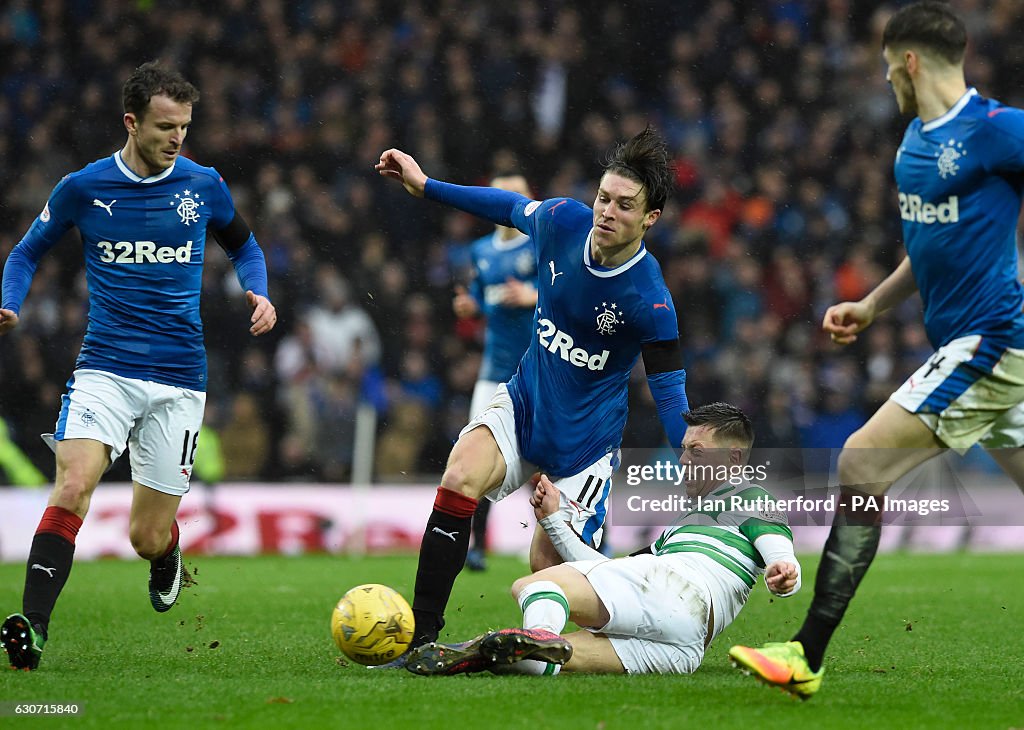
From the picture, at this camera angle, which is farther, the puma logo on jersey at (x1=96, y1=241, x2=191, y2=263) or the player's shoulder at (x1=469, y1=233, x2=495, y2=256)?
the player's shoulder at (x1=469, y1=233, x2=495, y2=256)

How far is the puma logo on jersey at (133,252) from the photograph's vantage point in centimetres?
648

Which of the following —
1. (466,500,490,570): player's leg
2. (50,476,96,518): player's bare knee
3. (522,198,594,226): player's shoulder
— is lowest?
(466,500,490,570): player's leg

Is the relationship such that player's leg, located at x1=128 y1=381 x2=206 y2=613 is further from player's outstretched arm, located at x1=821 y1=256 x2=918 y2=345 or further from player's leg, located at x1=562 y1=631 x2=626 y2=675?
player's outstretched arm, located at x1=821 y1=256 x2=918 y2=345

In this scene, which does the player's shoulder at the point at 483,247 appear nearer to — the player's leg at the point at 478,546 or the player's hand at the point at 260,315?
the player's leg at the point at 478,546

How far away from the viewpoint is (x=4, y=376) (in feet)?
43.6

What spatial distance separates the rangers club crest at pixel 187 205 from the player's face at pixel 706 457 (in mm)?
2643

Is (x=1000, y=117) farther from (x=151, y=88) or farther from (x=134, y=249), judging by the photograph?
(x=134, y=249)

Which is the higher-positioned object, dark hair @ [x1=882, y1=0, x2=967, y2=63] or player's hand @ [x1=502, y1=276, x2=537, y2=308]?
dark hair @ [x1=882, y1=0, x2=967, y2=63]

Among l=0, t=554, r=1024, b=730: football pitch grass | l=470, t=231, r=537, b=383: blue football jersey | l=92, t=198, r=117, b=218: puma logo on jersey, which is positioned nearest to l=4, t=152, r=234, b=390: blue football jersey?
l=92, t=198, r=117, b=218: puma logo on jersey

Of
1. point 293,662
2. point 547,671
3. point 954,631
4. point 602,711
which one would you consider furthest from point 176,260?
point 954,631

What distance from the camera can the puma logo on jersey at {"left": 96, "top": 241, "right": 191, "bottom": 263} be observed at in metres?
6.48

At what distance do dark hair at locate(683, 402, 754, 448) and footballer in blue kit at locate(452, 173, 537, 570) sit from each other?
4.10m

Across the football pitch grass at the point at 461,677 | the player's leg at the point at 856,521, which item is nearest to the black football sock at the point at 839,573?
→ the player's leg at the point at 856,521

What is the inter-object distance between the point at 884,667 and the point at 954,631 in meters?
1.57
